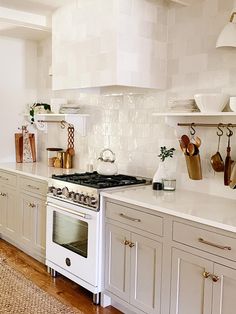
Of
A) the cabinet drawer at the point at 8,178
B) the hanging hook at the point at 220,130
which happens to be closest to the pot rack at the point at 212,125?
the hanging hook at the point at 220,130

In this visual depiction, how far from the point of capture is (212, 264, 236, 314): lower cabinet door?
6.17 feet

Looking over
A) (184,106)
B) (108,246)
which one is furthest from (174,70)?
(108,246)

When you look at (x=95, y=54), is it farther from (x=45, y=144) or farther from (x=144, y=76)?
(x=45, y=144)

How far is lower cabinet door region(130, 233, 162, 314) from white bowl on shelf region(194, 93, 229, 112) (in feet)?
3.08

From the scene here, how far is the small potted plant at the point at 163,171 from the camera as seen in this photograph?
284cm

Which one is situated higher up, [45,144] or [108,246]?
[45,144]

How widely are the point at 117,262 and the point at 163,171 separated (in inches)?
30.3

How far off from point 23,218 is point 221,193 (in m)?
2.05

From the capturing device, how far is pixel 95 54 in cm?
293

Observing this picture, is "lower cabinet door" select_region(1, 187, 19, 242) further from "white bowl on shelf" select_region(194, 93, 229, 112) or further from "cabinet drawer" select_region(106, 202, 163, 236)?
"white bowl on shelf" select_region(194, 93, 229, 112)

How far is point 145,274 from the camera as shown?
7.86ft

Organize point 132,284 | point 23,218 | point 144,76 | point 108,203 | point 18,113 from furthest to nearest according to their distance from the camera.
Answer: point 18,113, point 23,218, point 144,76, point 108,203, point 132,284

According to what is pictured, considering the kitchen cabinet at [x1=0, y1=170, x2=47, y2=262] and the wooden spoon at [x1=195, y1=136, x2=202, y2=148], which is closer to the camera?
the wooden spoon at [x1=195, y1=136, x2=202, y2=148]

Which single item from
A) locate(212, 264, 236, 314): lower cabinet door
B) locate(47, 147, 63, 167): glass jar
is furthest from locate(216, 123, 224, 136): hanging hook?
locate(47, 147, 63, 167): glass jar
